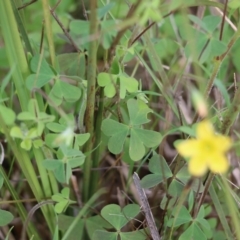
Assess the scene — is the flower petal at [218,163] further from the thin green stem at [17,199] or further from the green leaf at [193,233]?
the thin green stem at [17,199]

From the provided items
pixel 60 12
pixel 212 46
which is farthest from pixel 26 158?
pixel 60 12

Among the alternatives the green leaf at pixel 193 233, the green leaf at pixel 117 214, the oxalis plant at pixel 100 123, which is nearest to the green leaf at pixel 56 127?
the oxalis plant at pixel 100 123

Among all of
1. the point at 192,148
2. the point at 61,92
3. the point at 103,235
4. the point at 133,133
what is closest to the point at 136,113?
the point at 133,133

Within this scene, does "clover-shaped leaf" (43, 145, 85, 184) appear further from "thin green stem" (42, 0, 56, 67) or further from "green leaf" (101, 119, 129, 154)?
"thin green stem" (42, 0, 56, 67)

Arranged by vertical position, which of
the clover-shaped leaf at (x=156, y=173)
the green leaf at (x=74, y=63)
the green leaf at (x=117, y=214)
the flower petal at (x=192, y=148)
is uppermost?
the flower petal at (x=192, y=148)

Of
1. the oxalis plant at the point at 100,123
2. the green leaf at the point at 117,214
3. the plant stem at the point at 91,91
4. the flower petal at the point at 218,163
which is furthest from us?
the green leaf at the point at 117,214

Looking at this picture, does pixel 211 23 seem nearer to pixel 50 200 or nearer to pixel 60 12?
pixel 50 200
